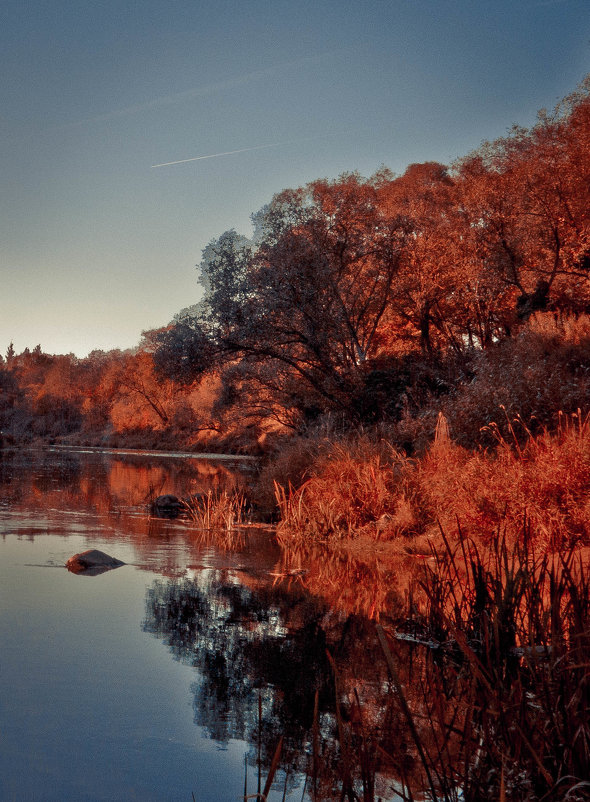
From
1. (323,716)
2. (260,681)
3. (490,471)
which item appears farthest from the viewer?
(490,471)

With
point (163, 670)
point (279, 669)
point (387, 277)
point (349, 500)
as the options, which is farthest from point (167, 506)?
point (387, 277)

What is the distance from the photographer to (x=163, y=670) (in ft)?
21.0

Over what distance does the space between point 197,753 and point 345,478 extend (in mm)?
9910

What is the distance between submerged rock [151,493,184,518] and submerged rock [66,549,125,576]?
662cm

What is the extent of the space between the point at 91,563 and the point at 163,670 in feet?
16.1

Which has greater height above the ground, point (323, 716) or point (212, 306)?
point (212, 306)

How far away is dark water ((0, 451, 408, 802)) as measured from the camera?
448 cm

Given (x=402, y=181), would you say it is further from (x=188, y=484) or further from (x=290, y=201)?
(x=188, y=484)

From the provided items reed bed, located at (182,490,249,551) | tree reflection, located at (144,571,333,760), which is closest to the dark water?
tree reflection, located at (144,571,333,760)

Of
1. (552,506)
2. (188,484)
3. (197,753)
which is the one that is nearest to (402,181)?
(188,484)

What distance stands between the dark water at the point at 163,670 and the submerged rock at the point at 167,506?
5308 millimetres

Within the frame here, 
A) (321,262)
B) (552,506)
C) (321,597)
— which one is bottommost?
(321,597)

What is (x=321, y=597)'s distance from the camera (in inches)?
369

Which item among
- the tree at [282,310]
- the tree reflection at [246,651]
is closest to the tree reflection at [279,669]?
the tree reflection at [246,651]
